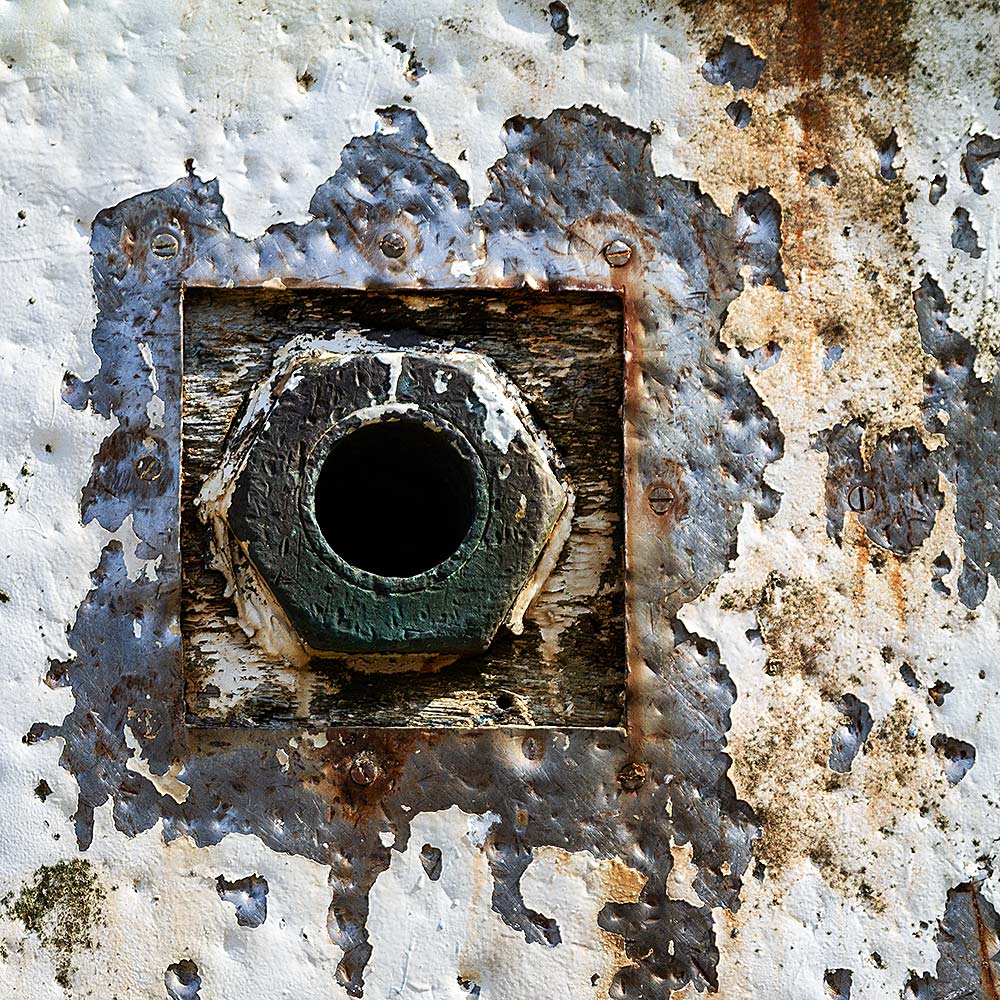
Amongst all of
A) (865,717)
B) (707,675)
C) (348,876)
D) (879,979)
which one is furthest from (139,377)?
(879,979)

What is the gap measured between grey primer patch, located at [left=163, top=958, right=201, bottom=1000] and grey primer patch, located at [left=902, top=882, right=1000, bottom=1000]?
695 mm

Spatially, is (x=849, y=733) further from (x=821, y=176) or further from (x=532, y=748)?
(x=821, y=176)

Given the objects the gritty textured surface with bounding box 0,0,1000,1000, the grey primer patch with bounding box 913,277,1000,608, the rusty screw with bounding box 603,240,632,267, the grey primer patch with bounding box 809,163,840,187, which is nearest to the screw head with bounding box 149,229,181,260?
the gritty textured surface with bounding box 0,0,1000,1000

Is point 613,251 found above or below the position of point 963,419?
above

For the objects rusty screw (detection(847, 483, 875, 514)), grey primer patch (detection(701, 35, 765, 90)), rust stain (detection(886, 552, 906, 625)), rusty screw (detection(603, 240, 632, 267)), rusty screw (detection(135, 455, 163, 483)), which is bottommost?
rust stain (detection(886, 552, 906, 625))

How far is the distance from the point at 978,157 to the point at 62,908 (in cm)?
118

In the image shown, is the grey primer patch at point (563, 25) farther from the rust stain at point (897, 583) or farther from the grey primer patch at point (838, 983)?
the grey primer patch at point (838, 983)

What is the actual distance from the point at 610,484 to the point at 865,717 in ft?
1.13

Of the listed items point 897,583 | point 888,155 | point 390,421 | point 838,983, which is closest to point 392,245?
point 390,421

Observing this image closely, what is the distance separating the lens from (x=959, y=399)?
41.5 inches

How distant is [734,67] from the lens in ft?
3.47

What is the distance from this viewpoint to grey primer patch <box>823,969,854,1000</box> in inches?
40.3

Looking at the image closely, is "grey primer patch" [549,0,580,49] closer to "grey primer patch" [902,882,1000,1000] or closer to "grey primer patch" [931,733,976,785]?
"grey primer patch" [931,733,976,785]

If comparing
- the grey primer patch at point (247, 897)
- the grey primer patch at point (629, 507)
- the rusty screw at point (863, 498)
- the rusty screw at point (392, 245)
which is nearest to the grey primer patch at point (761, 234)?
the grey primer patch at point (629, 507)
